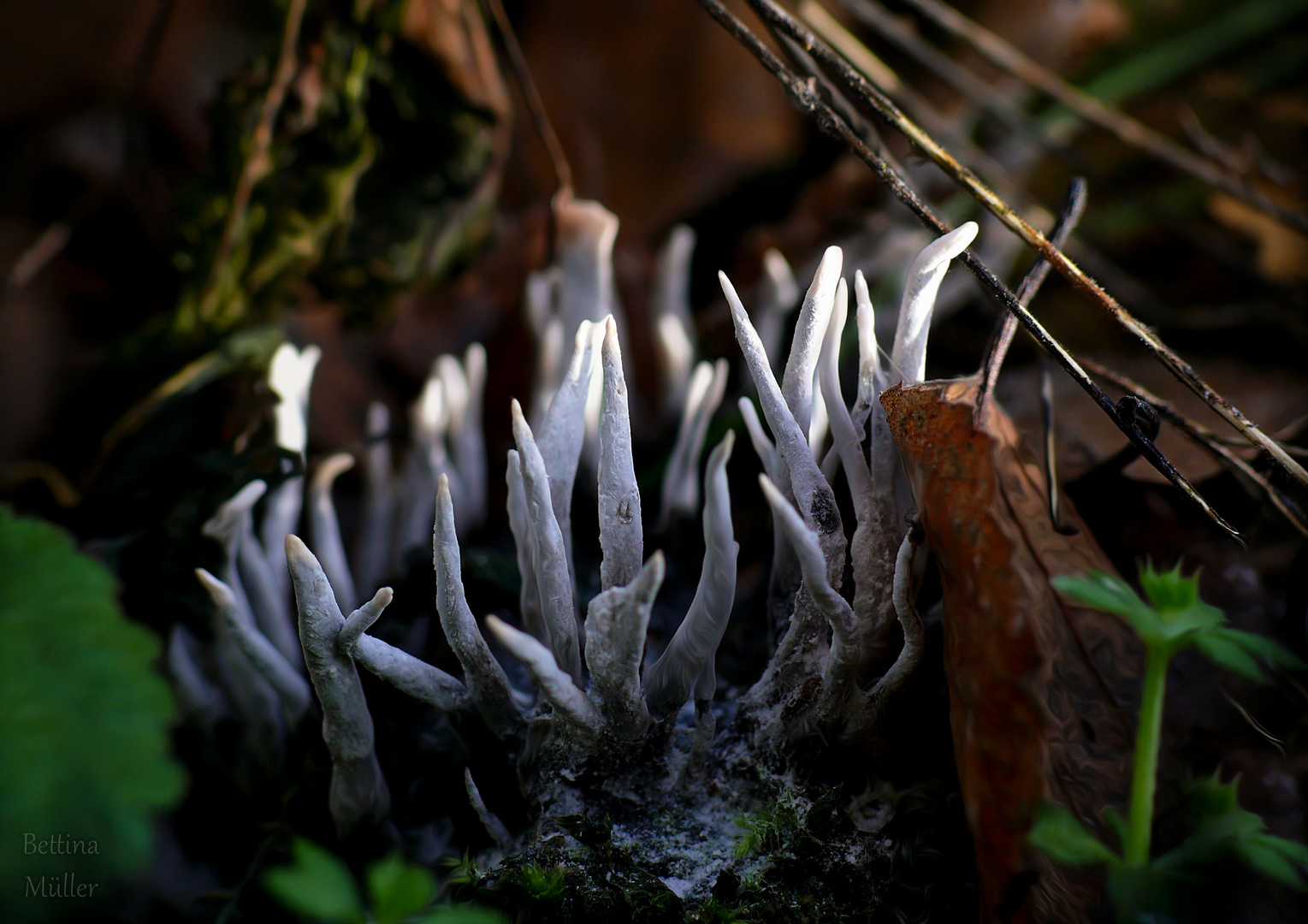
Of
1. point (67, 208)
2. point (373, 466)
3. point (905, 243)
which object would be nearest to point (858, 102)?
point (905, 243)

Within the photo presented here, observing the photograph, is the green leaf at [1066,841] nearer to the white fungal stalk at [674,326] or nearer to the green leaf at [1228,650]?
the green leaf at [1228,650]

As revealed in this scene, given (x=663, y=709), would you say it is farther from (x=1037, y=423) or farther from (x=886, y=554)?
(x=1037, y=423)

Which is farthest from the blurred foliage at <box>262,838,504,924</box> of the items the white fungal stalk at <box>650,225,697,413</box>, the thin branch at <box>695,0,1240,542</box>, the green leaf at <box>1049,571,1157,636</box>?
the white fungal stalk at <box>650,225,697,413</box>

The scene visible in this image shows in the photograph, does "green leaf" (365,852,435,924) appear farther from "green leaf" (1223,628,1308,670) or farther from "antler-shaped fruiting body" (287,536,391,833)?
"green leaf" (1223,628,1308,670)

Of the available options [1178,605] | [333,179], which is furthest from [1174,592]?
[333,179]

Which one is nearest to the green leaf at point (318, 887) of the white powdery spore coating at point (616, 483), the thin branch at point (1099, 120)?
the white powdery spore coating at point (616, 483)

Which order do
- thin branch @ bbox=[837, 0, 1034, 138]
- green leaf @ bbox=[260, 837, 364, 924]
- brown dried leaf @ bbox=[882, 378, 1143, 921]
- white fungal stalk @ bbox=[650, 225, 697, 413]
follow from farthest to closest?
thin branch @ bbox=[837, 0, 1034, 138], white fungal stalk @ bbox=[650, 225, 697, 413], brown dried leaf @ bbox=[882, 378, 1143, 921], green leaf @ bbox=[260, 837, 364, 924]
